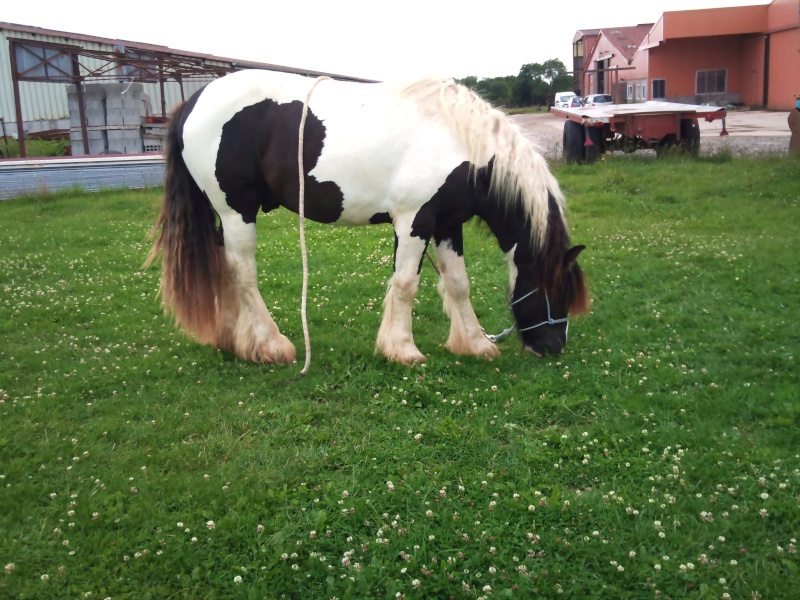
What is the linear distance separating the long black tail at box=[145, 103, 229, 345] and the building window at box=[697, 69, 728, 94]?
42782 mm

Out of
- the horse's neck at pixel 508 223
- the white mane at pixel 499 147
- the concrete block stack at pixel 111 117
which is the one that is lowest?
the horse's neck at pixel 508 223

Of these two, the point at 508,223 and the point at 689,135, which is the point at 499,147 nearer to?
the point at 508,223

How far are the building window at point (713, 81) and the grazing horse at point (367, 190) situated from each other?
4183cm

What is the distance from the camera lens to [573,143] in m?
15.6

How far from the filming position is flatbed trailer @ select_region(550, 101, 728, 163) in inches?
583

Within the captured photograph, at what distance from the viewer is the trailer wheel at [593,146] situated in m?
15.2

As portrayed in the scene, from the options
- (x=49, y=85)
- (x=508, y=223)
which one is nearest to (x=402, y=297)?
(x=508, y=223)

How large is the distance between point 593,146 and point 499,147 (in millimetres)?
11013

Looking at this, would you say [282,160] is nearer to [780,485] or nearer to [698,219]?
[780,485]

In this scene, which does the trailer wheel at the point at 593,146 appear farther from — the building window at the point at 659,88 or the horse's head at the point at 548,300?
the building window at the point at 659,88

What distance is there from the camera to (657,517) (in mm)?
3422

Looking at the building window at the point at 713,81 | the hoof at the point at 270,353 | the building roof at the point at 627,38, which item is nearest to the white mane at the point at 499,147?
the hoof at the point at 270,353

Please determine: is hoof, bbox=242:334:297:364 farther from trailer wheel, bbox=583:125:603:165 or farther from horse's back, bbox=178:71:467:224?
trailer wheel, bbox=583:125:603:165

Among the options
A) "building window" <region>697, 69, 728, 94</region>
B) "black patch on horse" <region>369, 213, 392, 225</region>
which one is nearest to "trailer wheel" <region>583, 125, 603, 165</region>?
"black patch on horse" <region>369, 213, 392, 225</region>
